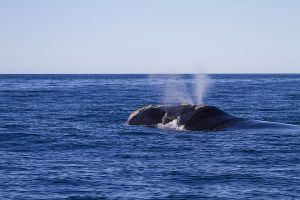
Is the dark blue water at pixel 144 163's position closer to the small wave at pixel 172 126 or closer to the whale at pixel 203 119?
the small wave at pixel 172 126

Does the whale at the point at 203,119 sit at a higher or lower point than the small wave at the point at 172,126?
higher

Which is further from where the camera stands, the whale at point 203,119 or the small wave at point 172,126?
the small wave at point 172,126

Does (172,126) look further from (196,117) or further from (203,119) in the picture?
(203,119)

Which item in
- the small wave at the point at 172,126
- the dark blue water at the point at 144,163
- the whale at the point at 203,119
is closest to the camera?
the dark blue water at the point at 144,163

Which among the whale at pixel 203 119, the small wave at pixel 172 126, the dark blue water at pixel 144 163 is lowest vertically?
the dark blue water at pixel 144 163

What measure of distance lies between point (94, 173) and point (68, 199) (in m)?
3.89

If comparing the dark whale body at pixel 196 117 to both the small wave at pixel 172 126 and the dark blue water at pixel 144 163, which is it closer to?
the small wave at pixel 172 126

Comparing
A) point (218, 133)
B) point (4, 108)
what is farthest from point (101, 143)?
point (4, 108)

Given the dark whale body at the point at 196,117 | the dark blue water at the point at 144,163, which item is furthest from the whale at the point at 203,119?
the dark blue water at the point at 144,163

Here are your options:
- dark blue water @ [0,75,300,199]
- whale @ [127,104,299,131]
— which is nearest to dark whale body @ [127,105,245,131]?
whale @ [127,104,299,131]

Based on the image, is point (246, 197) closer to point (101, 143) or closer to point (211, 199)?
point (211, 199)

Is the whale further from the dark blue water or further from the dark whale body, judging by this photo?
the dark blue water

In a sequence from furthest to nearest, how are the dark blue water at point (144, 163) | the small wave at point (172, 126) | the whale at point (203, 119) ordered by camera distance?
the small wave at point (172, 126)
the whale at point (203, 119)
the dark blue water at point (144, 163)

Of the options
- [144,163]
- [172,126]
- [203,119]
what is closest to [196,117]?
[203,119]
